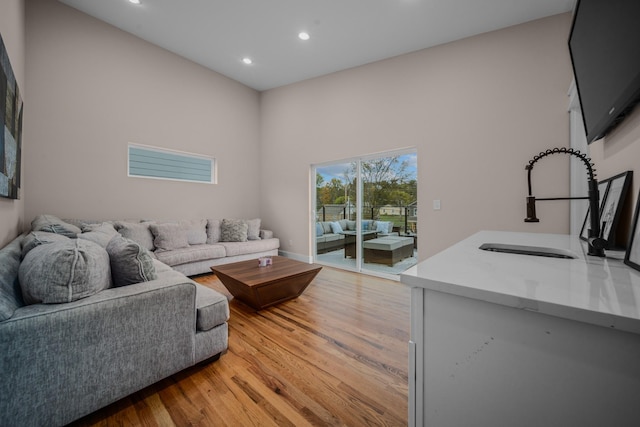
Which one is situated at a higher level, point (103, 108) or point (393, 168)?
point (103, 108)

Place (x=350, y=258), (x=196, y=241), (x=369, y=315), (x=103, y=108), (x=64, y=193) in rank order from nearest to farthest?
1. (x=369, y=315)
2. (x=64, y=193)
3. (x=103, y=108)
4. (x=196, y=241)
5. (x=350, y=258)

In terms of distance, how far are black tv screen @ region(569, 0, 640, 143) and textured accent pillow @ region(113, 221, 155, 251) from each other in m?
4.34

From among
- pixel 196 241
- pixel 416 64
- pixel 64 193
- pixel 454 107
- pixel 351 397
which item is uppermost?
pixel 416 64

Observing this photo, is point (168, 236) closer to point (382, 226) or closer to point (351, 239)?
point (351, 239)

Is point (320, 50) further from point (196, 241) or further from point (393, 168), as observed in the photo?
point (196, 241)

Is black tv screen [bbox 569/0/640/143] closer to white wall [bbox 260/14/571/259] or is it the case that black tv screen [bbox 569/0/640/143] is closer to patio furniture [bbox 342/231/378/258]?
white wall [bbox 260/14/571/259]

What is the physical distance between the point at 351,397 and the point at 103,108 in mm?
4710

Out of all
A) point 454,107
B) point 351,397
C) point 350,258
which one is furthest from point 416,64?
point 351,397

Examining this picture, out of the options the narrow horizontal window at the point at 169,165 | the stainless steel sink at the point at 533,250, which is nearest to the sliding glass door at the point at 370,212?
the narrow horizontal window at the point at 169,165

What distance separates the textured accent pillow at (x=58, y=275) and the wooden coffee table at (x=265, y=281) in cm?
125

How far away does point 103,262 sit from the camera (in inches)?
55.0

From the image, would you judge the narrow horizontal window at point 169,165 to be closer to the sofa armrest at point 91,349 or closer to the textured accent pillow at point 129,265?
the textured accent pillow at point 129,265

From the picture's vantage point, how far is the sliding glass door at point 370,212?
A: 3824 mm

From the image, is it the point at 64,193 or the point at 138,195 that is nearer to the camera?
the point at 64,193
